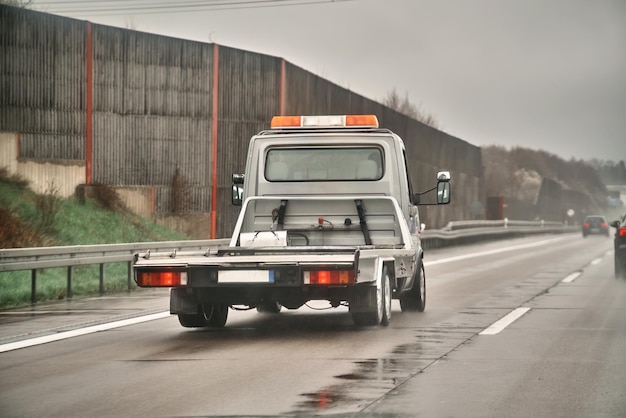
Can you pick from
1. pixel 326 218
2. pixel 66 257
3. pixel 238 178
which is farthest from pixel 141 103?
pixel 326 218

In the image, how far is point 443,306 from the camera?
56.7 feet

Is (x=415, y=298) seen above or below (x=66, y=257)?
below

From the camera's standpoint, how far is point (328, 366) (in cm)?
1017

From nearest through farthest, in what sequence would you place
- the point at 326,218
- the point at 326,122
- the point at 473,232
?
the point at 326,218 → the point at 326,122 → the point at 473,232

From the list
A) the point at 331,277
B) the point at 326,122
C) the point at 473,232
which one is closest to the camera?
the point at 331,277

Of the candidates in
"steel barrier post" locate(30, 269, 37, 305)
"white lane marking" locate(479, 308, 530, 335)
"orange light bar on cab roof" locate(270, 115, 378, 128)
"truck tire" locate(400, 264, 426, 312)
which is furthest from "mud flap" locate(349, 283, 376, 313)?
"steel barrier post" locate(30, 269, 37, 305)

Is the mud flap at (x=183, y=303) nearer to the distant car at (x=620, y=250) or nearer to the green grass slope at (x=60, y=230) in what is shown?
the green grass slope at (x=60, y=230)

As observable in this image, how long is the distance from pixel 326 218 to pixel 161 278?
3.19m

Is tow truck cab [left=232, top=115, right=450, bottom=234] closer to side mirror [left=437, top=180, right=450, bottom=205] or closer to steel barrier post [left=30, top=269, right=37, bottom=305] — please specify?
side mirror [left=437, top=180, right=450, bottom=205]

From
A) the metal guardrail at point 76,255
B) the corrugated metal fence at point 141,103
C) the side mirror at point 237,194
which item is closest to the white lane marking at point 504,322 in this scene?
the side mirror at point 237,194

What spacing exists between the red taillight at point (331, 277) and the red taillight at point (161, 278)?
135 cm

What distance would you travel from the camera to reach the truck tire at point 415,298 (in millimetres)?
16109

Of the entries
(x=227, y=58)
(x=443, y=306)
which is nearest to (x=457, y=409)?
(x=443, y=306)

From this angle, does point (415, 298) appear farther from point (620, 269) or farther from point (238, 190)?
point (620, 269)
